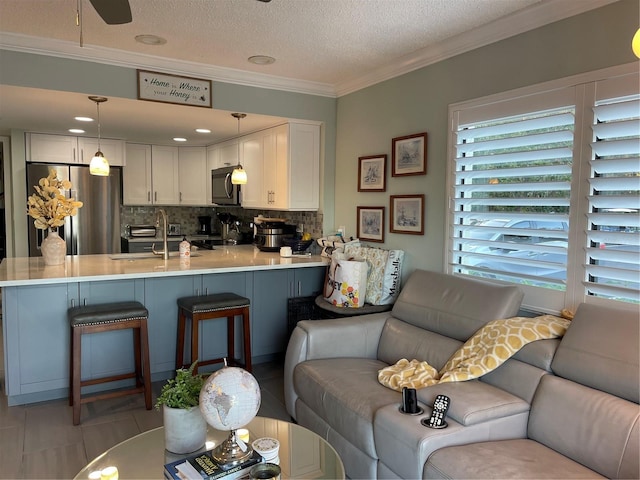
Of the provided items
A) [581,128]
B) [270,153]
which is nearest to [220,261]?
[270,153]

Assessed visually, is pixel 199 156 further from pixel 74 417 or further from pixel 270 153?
pixel 74 417

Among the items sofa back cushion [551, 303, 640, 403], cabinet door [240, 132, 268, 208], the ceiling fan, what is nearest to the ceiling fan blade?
the ceiling fan

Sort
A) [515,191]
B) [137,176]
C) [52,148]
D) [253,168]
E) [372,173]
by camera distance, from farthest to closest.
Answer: [137,176] < [52,148] < [253,168] < [372,173] < [515,191]

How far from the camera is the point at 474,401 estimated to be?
6.77ft

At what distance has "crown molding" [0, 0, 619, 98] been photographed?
2561mm

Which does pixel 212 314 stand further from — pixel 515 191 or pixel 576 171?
pixel 576 171

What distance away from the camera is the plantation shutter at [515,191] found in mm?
2523

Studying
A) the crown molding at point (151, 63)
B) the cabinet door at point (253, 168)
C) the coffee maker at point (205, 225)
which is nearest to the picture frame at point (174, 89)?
the crown molding at point (151, 63)

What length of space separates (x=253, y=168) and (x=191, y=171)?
1.83 m

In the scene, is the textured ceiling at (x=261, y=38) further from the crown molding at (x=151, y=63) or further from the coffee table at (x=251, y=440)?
the coffee table at (x=251, y=440)

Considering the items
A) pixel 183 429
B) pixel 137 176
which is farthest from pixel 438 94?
pixel 137 176

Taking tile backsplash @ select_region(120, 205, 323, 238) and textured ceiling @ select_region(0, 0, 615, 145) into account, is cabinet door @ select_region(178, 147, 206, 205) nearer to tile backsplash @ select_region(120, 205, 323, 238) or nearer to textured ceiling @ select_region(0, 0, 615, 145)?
tile backsplash @ select_region(120, 205, 323, 238)

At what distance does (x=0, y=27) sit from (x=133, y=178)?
3.34m

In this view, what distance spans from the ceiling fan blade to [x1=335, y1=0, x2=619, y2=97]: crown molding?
2119 mm
